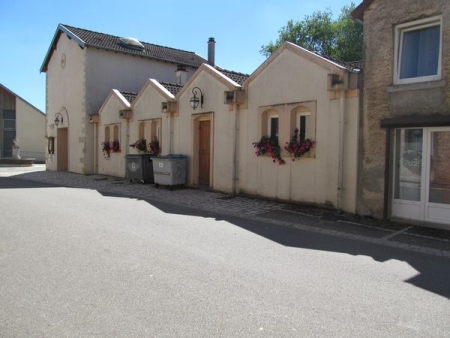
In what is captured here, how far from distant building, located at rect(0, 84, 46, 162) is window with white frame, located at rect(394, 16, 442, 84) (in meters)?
37.1

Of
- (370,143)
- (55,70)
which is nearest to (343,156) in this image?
(370,143)

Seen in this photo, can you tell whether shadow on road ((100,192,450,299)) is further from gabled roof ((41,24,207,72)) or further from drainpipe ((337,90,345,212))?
gabled roof ((41,24,207,72))

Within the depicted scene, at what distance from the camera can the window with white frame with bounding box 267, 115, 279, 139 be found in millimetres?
11906

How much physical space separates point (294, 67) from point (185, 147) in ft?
17.9

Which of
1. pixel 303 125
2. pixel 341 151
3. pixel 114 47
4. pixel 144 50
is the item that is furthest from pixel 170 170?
pixel 144 50

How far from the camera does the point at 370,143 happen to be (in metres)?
9.27

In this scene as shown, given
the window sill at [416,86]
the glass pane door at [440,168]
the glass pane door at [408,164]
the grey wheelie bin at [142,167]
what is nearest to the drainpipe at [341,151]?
the window sill at [416,86]

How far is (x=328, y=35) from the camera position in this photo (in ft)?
141

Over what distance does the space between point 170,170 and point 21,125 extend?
103 feet

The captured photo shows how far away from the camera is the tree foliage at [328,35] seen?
39.7 m

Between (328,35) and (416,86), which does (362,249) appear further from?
(328,35)

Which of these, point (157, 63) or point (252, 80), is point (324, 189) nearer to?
point (252, 80)

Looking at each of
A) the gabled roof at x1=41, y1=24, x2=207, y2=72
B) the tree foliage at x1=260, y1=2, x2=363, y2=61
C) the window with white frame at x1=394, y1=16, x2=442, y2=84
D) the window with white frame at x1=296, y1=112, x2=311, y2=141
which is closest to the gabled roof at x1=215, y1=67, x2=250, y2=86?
the window with white frame at x1=296, y1=112, x2=311, y2=141

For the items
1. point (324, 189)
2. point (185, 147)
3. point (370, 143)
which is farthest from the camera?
point (185, 147)
